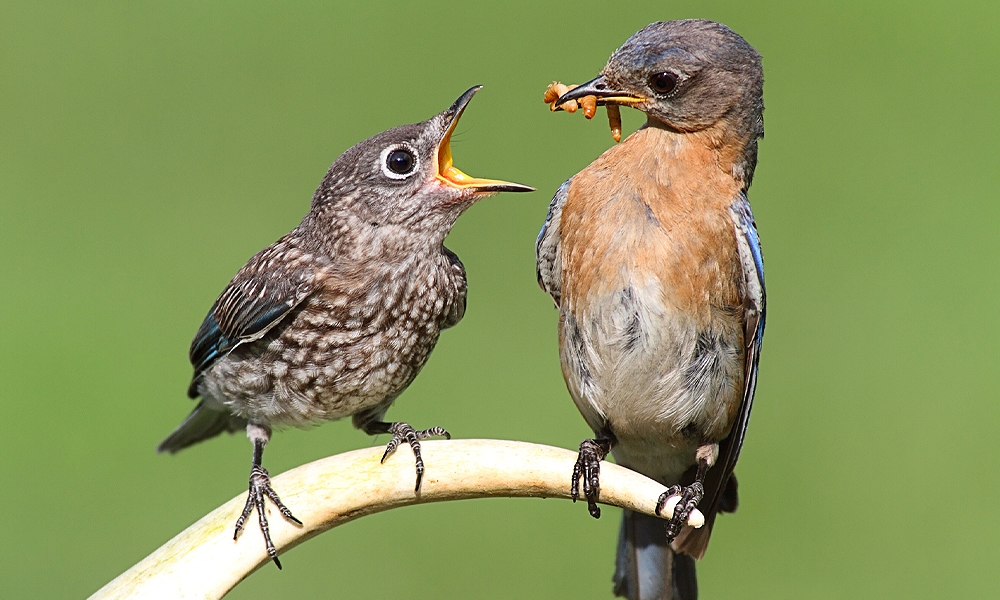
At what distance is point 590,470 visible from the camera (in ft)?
13.2

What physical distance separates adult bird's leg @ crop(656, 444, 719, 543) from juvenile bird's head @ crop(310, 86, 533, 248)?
1.39 m

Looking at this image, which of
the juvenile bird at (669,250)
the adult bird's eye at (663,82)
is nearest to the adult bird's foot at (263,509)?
the juvenile bird at (669,250)

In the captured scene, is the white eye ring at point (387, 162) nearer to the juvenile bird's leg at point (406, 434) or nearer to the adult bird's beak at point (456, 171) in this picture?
the adult bird's beak at point (456, 171)

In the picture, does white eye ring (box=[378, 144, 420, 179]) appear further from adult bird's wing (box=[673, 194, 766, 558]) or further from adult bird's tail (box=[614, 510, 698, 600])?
adult bird's tail (box=[614, 510, 698, 600])

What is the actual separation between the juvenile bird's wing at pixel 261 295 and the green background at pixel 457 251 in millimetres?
3019

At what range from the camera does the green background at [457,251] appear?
862cm

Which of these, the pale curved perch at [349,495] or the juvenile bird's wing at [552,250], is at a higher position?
the juvenile bird's wing at [552,250]

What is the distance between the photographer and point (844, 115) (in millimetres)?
11383

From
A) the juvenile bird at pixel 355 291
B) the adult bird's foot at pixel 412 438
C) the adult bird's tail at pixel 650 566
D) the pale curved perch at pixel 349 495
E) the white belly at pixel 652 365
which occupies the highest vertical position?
the juvenile bird at pixel 355 291

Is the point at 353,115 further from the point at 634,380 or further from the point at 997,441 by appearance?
the point at 634,380

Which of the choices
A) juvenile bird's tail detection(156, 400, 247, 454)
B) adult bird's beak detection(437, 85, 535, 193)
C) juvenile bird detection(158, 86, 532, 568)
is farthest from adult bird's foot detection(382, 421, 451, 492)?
juvenile bird's tail detection(156, 400, 247, 454)

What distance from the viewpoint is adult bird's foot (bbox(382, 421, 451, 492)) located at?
11.8 feet

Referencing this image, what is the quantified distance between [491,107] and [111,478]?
484 cm

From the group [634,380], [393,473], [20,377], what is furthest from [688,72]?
[20,377]
